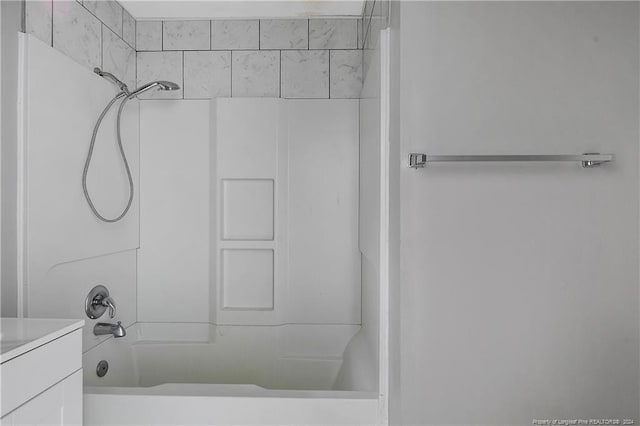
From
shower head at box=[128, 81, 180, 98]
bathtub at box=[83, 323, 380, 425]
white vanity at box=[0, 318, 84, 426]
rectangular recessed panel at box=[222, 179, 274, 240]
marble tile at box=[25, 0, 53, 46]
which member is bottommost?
bathtub at box=[83, 323, 380, 425]

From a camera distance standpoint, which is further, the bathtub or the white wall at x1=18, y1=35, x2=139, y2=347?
the bathtub

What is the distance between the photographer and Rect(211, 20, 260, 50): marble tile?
7.04 feet

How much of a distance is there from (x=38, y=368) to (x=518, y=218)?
1233 millimetres

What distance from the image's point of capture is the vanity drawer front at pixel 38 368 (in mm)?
885

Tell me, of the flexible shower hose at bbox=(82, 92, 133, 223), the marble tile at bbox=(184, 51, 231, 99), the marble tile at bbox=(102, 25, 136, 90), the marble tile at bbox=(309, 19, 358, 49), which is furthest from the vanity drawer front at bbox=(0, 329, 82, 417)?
the marble tile at bbox=(309, 19, 358, 49)

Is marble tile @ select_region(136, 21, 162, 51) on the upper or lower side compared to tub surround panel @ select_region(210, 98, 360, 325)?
upper

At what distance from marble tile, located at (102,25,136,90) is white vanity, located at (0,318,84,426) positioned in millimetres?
1234

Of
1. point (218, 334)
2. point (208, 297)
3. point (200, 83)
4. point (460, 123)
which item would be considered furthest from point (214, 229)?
point (460, 123)

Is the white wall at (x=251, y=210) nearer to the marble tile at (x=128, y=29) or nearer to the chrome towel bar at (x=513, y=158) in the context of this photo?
the marble tile at (x=128, y=29)

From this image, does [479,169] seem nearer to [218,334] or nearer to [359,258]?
[359,258]

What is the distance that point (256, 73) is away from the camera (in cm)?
215

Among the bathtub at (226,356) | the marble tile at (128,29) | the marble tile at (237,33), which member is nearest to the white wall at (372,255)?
the bathtub at (226,356)

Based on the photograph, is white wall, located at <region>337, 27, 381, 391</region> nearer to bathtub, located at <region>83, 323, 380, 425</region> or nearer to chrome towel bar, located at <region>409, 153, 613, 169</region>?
bathtub, located at <region>83, 323, 380, 425</region>

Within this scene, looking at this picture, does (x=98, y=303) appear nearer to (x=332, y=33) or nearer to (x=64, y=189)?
(x=64, y=189)
